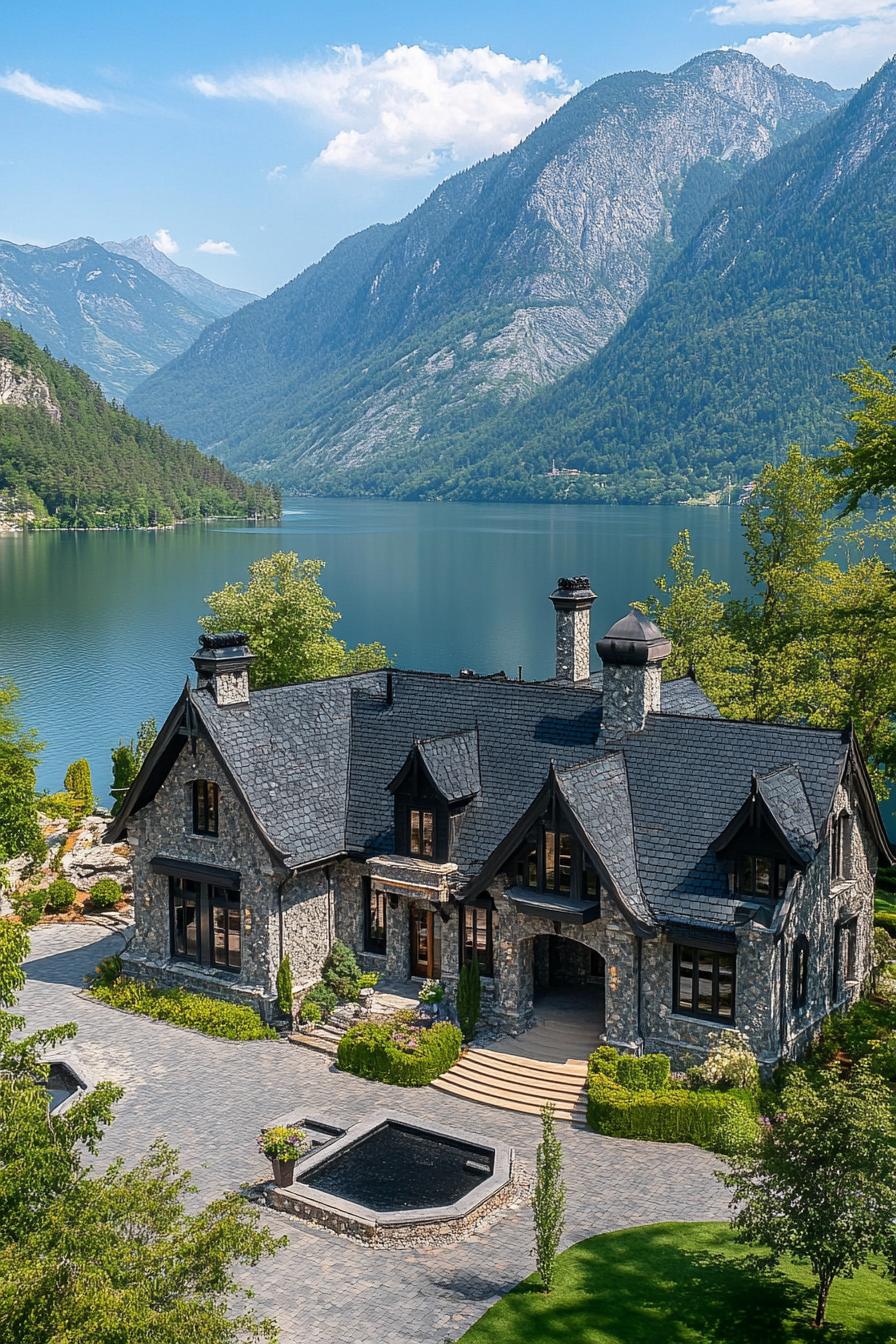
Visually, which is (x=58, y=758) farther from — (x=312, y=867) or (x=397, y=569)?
(x=397, y=569)

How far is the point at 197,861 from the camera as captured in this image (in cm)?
3288

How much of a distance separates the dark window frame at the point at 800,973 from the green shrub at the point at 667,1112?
3.00 meters

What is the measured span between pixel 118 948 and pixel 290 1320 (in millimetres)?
20427

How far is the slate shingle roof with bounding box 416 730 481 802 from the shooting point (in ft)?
103

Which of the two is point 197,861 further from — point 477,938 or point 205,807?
point 477,938

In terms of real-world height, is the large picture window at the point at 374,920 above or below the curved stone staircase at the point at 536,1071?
above

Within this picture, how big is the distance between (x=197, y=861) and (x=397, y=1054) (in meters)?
8.01

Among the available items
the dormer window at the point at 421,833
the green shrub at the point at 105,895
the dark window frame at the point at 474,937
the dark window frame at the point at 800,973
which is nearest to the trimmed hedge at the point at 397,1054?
the dark window frame at the point at 474,937

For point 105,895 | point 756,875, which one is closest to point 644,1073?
point 756,875

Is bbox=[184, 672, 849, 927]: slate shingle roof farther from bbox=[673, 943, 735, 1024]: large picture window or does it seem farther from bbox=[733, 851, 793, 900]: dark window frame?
bbox=[673, 943, 735, 1024]: large picture window

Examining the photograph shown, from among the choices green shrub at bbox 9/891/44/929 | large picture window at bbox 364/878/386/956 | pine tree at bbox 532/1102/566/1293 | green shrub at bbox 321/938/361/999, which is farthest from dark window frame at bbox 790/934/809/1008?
green shrub at bbox 9/891/44/929

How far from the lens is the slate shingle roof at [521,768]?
2875 cm

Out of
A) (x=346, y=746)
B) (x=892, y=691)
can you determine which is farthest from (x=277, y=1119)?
(x=892, y=691)

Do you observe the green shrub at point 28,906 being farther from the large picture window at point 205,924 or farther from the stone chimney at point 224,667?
the stone chimney at point 224,667
